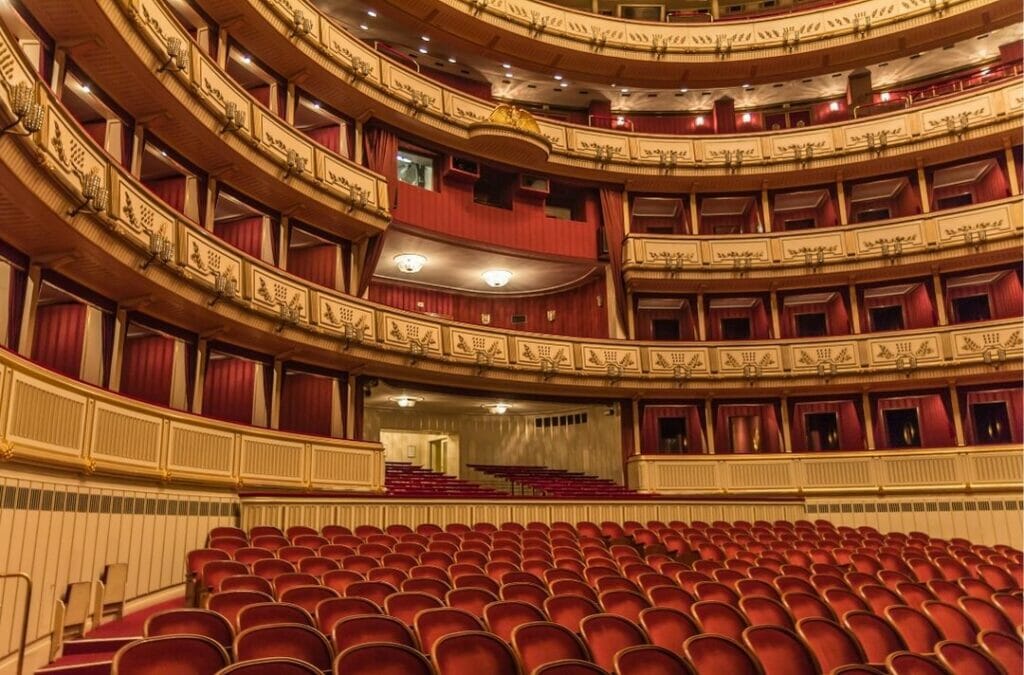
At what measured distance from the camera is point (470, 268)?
14.5 meters

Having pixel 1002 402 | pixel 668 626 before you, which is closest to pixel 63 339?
pixel 668 626

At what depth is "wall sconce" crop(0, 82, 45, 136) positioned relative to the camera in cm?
474

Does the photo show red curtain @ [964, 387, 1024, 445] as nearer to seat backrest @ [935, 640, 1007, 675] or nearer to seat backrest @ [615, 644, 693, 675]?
seat backrest @ [935, 640, 1007, 675]

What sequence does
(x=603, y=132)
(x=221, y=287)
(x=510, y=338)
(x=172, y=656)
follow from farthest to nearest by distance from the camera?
(x=603, y=132)
(x=510, y=338)
(x=221, y=287)
(x=172, y=656)

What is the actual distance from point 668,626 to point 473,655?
120 centimetres

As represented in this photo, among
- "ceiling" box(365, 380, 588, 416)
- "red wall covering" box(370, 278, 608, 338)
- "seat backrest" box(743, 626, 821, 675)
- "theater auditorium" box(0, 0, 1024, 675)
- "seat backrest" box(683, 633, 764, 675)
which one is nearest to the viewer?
"seat backrest" box(683, 633, 764, 675)

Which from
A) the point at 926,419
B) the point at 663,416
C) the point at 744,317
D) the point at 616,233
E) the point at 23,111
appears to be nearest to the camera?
the point at 23,111

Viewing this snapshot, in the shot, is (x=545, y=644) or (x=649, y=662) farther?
(x=545, y=644)

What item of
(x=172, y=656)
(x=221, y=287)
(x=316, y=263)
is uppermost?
(x=316, y=263)

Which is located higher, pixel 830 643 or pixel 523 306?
pixel 523 306

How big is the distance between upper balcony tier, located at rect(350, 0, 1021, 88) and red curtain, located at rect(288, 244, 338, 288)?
15.9ft

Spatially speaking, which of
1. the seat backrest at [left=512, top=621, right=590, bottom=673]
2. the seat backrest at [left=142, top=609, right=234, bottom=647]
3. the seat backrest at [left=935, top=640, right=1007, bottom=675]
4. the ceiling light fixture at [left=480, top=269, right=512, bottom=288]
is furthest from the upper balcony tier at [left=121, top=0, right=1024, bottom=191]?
the seat backrest at [left=935, top=640, right=1007, bottom=675]

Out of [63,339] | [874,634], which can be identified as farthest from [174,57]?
[874,634]

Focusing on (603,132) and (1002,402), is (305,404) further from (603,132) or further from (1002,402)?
(1002,402)
